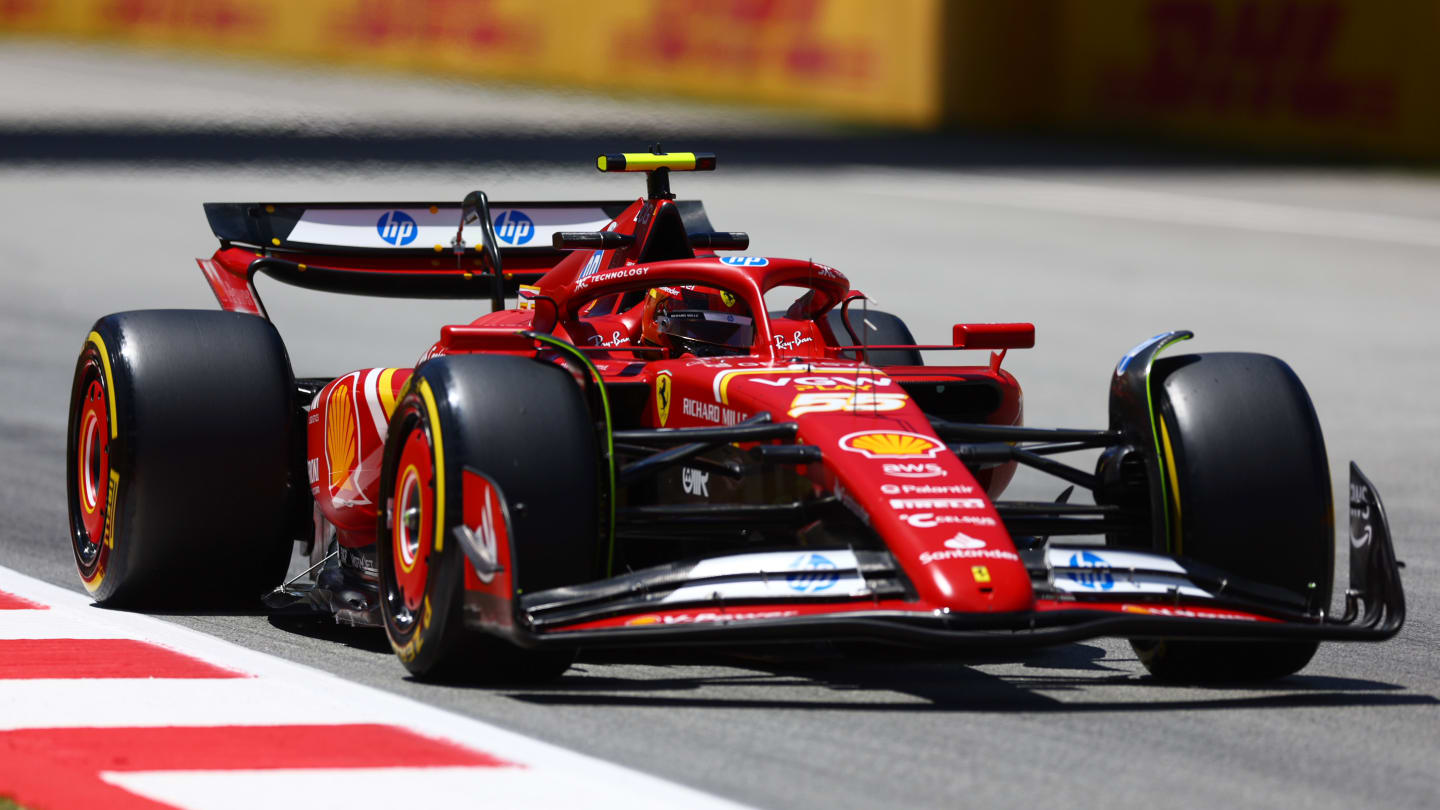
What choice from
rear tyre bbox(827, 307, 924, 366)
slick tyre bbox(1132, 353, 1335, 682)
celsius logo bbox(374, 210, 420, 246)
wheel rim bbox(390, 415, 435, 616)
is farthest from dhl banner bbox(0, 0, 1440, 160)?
wheel rim bbox(390, 415, 435, 616)

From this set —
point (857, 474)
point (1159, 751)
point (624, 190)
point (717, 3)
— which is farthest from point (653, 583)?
point (717, 3)

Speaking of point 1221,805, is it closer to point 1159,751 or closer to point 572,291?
point 1159,751

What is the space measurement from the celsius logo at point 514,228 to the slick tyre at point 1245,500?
361 centimetres

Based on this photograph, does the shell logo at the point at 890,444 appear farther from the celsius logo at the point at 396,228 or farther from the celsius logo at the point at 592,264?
the celsius logo at the point at 396,228

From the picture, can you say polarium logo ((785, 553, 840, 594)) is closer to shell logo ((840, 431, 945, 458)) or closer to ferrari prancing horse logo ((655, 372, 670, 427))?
shell logo ((840, 431, 945, 458))

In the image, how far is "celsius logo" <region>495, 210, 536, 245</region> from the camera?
381 inches

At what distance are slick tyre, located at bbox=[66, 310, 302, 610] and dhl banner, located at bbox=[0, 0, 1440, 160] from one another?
2189 centimetres

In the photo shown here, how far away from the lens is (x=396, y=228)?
379 inches

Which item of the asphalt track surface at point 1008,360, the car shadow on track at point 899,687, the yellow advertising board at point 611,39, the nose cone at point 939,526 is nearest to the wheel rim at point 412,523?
the asphalt track surface at point 1008,360

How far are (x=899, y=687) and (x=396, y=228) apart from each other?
389cm

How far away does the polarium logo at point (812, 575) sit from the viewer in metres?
5.98

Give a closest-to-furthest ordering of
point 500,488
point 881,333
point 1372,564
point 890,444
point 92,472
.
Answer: point 500,488 < point 890,444 < point 1372,564 < point 92,472 < point 881,333

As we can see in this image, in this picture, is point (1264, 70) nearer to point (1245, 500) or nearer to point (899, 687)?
point (1245, 500)

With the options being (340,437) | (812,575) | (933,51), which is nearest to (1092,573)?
(812,575)
